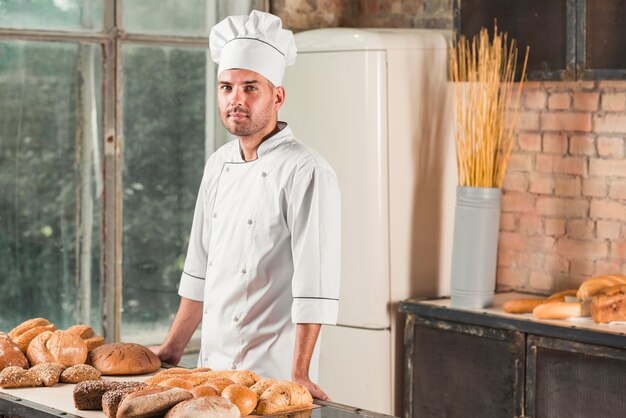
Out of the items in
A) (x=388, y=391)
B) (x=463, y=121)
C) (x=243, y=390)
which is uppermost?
(x=463, y=121)

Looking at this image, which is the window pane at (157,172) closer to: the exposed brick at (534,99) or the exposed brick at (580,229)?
the exposed brick at (534,99)

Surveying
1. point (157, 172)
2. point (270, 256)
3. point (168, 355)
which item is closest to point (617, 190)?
point (270, 256)

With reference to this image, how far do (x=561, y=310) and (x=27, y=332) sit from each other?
1.91 m

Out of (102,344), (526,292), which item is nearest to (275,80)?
(102,344)

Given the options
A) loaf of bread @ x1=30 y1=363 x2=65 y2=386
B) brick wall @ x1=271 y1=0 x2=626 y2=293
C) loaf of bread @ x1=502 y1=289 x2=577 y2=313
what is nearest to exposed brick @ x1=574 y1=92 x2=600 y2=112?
brick wall @ x1=271 y1=0 x2=626 y2=293

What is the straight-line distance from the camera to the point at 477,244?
4.33 m

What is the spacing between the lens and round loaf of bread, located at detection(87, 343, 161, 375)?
2.85m

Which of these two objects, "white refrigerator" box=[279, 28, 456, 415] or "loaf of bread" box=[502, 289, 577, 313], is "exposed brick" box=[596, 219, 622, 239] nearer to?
"loaf of bread" box=[502, 289, 577, 313]

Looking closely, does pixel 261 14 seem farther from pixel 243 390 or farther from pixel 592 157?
pixel 592 157

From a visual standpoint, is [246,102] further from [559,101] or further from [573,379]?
[559,101]

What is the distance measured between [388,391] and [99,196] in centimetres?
138

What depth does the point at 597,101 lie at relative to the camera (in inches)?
171

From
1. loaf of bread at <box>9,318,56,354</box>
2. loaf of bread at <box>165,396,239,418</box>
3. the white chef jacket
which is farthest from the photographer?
the white chef jacket

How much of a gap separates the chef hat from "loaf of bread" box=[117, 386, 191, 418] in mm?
1159
